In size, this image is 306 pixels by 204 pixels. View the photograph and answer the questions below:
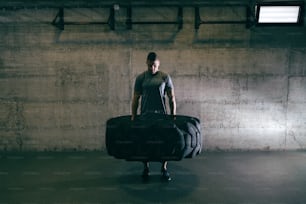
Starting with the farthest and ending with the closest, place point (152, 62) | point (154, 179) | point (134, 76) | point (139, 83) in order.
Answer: point (134, 76)
point (154, 179)
point (139, 83)
point (152, 62)

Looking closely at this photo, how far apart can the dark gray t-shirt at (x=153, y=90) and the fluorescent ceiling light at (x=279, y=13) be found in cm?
251

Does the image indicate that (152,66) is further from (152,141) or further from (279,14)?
(279,14)

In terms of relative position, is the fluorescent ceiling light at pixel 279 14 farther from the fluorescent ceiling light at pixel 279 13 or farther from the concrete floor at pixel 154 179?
the concrete floor at pixel 154 179

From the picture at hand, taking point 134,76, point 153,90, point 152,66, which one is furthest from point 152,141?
point 134,76

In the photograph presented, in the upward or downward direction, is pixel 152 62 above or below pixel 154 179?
above

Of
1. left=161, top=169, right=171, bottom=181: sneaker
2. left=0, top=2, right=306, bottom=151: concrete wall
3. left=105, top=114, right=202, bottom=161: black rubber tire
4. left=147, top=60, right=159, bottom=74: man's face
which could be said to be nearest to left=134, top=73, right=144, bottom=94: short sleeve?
left=147, top=60, right=159, bottom=74: man's face

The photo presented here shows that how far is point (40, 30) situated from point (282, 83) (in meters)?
4.61

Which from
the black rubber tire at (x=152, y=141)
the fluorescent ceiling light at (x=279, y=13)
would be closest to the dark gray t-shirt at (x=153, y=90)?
the black rubber tire at (x=152, y=141)

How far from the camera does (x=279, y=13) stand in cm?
593

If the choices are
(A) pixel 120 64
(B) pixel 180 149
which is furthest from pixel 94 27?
(B) pixel 180 149

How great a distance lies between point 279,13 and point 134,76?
9.42 feet

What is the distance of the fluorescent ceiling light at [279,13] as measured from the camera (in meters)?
5.84

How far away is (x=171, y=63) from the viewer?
6.09 meters

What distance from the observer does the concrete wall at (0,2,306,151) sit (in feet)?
19.8
